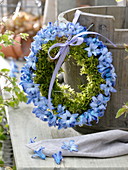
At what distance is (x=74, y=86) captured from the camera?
210 cm

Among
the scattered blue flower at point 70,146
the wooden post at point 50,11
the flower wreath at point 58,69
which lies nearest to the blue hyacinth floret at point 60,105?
the flower wreath at point 58,69

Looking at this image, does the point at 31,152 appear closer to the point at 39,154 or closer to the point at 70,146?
the point at 39,154

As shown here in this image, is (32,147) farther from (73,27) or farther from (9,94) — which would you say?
(9,94)

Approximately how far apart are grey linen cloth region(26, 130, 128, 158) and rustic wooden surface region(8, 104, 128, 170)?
25 mm

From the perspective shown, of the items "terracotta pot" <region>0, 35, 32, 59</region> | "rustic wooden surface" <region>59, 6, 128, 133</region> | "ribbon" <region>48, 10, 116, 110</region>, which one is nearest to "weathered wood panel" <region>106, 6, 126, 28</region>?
"rustic wooden surface" <region>59, 6, 128, 133</region>

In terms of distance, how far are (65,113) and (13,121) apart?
394 mm

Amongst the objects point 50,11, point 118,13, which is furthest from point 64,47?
point 50,11

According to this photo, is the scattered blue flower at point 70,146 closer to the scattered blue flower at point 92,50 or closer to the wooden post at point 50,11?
the scattered blue flower at point 92,50

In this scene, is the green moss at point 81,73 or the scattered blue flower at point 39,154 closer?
the scattered blue flower at point 39,154

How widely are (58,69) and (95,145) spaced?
394 mm

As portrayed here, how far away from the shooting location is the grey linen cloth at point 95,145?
1.77m

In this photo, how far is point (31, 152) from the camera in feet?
5.94

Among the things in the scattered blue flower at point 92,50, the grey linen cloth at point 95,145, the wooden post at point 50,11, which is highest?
the wooden post at point 50,11

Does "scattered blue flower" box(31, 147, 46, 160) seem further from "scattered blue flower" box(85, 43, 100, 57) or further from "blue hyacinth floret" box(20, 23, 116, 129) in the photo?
"scattered blue flower" box(85, 43, 100, 57)
